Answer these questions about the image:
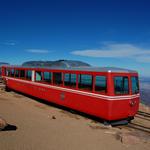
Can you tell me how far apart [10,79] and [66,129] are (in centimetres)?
1285

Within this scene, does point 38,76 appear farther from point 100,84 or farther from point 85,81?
point 100,84

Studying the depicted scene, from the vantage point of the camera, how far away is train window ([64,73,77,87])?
12.8 meters

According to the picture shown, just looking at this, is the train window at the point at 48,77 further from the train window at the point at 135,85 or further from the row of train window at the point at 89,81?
the train window at the point at 135,85

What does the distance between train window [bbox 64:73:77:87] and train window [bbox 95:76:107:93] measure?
167 centimetres

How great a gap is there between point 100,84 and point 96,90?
363 millimetres

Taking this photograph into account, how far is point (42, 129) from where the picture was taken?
8.89m

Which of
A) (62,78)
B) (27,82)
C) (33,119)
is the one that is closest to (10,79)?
(27,82)

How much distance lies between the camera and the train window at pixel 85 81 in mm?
11672

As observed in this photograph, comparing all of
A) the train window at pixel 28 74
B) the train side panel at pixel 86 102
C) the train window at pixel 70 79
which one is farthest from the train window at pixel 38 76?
the train window at pixel 70 79

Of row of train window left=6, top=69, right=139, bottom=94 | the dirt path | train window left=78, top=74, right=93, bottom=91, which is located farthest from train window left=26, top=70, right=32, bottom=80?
the dirt path

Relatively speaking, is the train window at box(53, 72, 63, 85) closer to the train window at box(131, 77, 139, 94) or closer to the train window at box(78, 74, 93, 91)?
the train window at box(78, 74, 93, 91)

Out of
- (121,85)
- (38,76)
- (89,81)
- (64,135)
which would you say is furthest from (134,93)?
(38,76)

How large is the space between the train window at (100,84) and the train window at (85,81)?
1.35ft

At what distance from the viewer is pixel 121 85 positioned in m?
11.1
